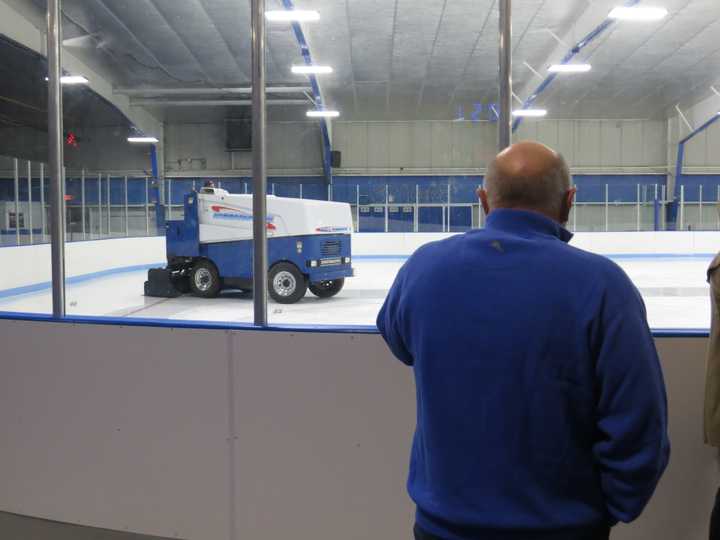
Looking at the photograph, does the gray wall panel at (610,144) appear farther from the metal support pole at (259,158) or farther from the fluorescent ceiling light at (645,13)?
the fluorescent ceiling light at (645,13)

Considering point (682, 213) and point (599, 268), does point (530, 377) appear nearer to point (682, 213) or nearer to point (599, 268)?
point (599, 268)

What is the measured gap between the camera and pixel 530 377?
112 centimetres

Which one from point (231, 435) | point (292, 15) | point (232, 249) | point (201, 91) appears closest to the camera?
point (231, 435)

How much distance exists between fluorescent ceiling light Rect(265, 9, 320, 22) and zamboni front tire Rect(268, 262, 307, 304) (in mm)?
1122

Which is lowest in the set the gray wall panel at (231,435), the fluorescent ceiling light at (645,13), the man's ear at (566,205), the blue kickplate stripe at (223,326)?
the gray wall panel at (231,435)

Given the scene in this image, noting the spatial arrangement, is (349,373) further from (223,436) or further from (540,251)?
(540,251)

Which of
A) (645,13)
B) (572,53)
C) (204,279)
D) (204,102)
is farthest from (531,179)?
(645,13)

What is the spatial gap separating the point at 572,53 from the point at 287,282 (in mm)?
2118

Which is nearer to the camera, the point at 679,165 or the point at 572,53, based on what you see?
the point at 572,53

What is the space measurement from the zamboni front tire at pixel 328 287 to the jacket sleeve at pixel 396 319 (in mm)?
4913

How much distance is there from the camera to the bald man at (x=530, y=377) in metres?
1.10

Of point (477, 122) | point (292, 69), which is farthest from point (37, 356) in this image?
point (477, 122)

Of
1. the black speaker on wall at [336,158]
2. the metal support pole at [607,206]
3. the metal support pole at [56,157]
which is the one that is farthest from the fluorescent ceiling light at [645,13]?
the metal support pole at [56,157]

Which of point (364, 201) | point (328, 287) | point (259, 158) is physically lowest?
point (328, 287)
